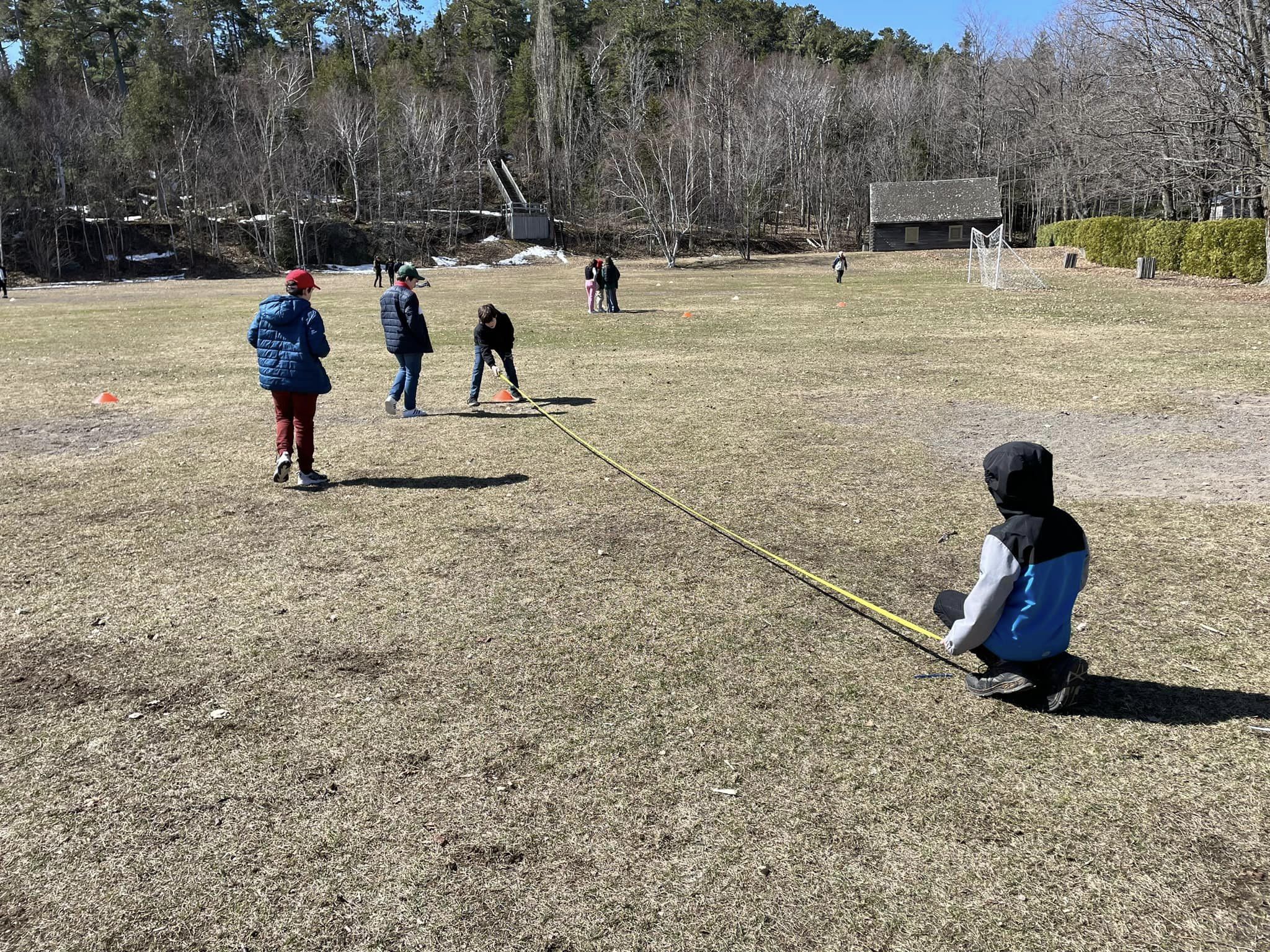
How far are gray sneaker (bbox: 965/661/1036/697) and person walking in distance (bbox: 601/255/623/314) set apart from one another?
2261cm

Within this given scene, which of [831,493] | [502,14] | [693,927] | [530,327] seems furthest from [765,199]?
[693,927]

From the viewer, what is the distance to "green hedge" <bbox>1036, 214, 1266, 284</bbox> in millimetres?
31188

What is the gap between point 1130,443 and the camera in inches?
403

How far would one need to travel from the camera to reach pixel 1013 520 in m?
4.36

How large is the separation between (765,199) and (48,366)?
64721 millimetres

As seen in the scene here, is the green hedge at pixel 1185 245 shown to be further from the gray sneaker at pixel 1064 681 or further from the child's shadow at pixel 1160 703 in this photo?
the gray sneaker at pixel 1064 681

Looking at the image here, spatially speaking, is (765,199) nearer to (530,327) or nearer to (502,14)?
(502,14)

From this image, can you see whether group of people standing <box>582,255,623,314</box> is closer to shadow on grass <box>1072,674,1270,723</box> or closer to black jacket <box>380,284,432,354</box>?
black jacket <box>380,284,432,354</box>

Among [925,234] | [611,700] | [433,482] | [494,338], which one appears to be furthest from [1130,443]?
[925,234]

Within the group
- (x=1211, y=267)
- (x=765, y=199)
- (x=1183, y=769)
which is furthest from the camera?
(x=765, y=199)

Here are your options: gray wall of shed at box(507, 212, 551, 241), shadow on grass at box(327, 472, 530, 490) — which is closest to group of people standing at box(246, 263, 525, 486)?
shadow on grass at box(327, 472, 530, 490)

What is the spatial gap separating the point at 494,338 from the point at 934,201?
64.0 metres

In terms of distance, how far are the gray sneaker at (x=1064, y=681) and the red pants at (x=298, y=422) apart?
6.37 metres

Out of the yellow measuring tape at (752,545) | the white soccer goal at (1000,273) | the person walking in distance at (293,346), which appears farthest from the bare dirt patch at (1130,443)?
the white soccer goal at (1000,273)
